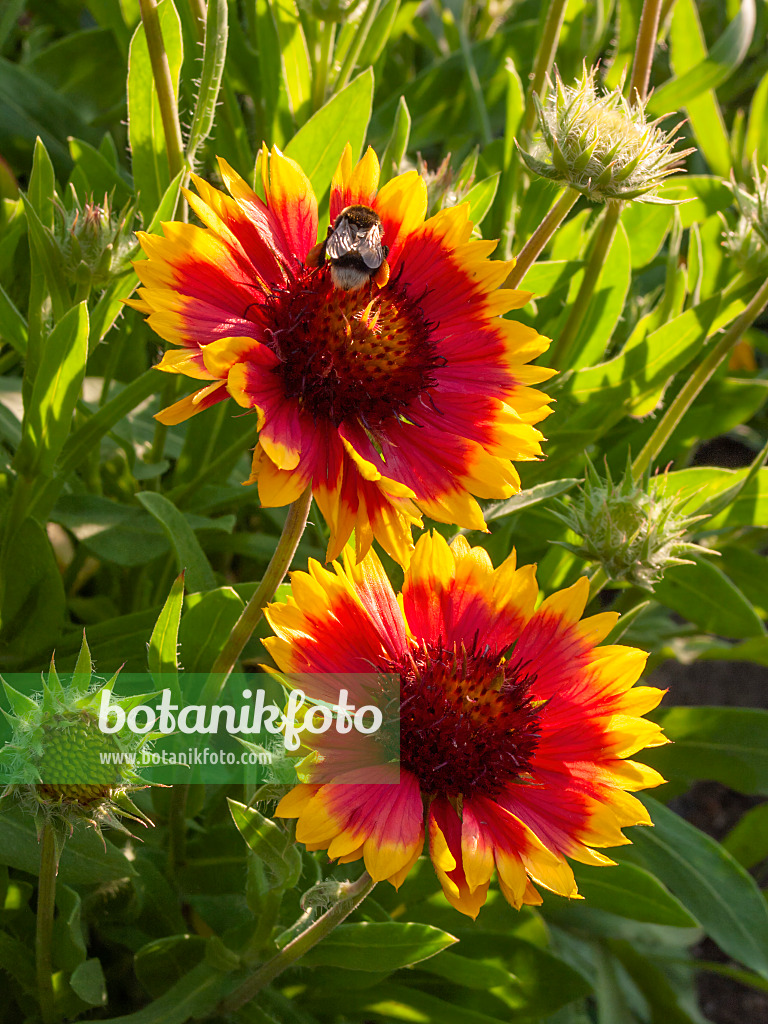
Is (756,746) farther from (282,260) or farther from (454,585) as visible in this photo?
(282,260)

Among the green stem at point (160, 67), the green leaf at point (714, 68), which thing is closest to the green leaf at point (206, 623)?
the green stem at point (160, 67)

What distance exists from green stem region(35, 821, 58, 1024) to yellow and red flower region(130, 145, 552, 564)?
0.37m

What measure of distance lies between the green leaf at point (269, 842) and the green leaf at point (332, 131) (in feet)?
2.72

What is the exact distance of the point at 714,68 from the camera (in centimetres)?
172

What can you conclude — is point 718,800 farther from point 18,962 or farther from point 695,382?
point 18,962

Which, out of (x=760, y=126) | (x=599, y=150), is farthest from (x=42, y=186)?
(x=760, y=126)

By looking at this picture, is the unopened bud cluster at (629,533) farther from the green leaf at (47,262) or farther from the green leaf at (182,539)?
the green leaf at (47,262)

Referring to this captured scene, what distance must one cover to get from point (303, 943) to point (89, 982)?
264mm

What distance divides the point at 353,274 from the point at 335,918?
60cm

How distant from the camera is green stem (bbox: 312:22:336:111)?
5.34 ft

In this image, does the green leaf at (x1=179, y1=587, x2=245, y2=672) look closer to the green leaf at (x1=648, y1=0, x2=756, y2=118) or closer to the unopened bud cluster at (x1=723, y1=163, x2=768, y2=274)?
the unopened bud cluster at (x1=723, y1=163, x2=768, y2=274)

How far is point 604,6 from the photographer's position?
1970 millimetres

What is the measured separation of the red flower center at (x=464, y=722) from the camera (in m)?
0.94

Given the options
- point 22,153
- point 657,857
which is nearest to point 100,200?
point 22,153
